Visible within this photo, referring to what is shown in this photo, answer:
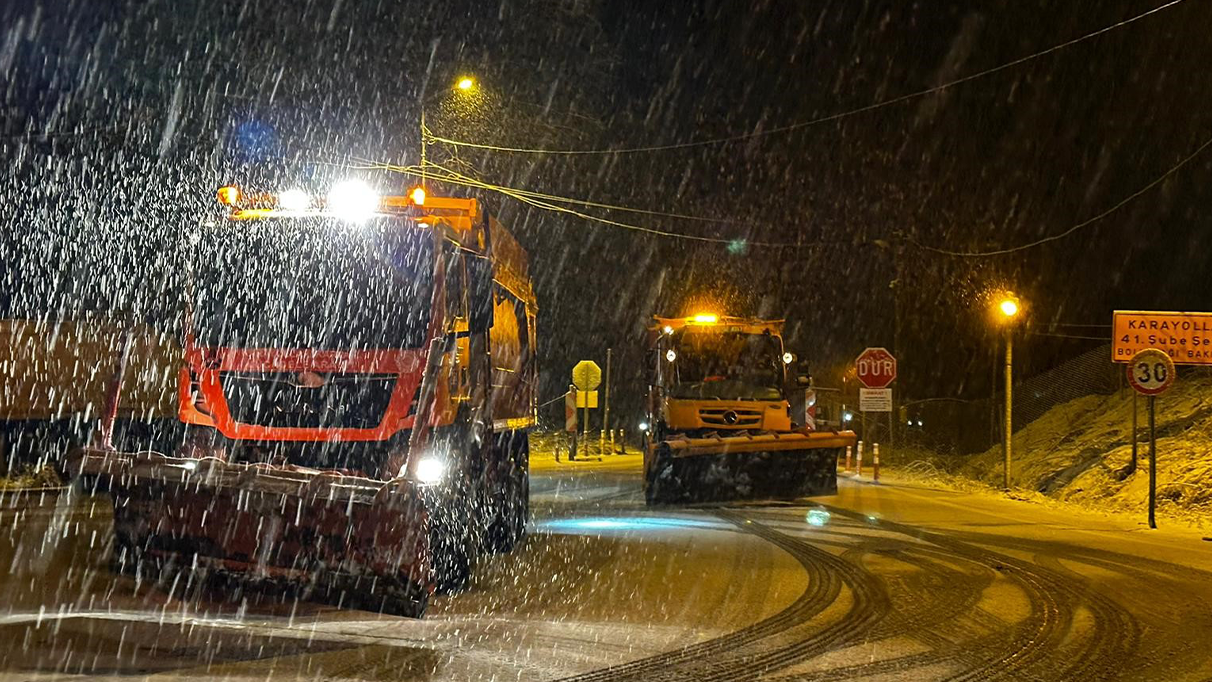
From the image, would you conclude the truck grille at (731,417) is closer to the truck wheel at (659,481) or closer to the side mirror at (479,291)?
the truck wheel at (659,481)

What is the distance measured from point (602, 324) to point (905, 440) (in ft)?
88.8

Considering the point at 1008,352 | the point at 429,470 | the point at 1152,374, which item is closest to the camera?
the point at 429,470

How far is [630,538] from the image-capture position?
1311 centimetres

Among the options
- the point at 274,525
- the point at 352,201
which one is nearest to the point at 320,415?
the point at 274,525

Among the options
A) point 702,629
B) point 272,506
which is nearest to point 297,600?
point 272,506

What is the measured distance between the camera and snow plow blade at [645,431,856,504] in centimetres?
1728

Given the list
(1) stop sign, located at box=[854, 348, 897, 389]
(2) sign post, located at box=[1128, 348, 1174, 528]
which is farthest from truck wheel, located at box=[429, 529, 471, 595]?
(1) stop sign, located at box=[854, 348, 897, 389]

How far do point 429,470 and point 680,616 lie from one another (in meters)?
2.15

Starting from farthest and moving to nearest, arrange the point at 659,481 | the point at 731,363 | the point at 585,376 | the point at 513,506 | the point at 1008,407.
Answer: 1. the point at 585,376
2. the point at 1008,407
3. the point at 731,363
4. the point at 659,481
5. the point at 513,506

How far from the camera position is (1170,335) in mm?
17406

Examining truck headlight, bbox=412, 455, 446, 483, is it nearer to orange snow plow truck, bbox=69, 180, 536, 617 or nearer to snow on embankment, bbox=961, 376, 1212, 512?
orange snow plow truck, bbox=69, 180, 536, 617

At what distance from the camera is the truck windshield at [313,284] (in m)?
8.80

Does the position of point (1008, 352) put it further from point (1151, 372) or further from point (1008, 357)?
point (1151, 372)

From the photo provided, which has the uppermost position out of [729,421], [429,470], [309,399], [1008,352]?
[1008,352]
